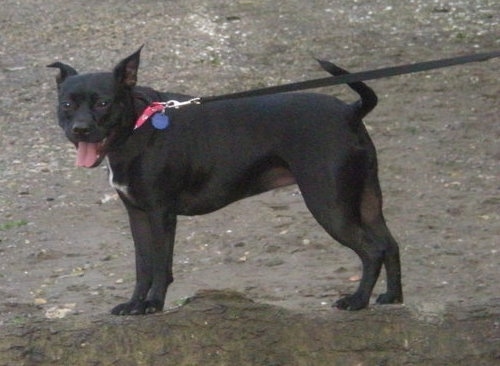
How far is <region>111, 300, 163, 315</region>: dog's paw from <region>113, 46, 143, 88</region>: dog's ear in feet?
2.90

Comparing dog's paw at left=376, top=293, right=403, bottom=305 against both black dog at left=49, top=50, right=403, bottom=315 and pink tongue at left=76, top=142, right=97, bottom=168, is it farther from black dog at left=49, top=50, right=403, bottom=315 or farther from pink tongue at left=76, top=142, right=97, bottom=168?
pink tongue at left=76, top=142, right=97, bottom=168

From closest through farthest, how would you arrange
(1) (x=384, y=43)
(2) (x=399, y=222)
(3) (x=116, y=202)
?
1. (2) (x=399, y=222)
2. (3) (x=116, y=202)
3. (1) (x=384, y=43)

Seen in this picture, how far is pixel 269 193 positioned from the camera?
8961 millimetres

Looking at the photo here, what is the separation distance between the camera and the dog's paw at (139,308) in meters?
5.10

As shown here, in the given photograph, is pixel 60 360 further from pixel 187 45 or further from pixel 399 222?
pixel 187 45

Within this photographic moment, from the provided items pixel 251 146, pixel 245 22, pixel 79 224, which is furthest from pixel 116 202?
pixel 245 22

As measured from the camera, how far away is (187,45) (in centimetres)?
1304

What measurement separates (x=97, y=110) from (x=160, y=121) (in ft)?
0.94

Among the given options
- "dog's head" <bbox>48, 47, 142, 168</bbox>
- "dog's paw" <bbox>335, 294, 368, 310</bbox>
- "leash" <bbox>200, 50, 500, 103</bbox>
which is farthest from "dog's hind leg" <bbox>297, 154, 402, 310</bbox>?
"dog's head" <bbox>48, 47, 142, 168</bbox>

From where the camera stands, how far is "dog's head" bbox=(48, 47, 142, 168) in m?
5.07

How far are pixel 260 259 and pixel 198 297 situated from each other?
2.86m

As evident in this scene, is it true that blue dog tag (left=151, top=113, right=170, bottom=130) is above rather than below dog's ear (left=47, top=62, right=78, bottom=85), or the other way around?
below

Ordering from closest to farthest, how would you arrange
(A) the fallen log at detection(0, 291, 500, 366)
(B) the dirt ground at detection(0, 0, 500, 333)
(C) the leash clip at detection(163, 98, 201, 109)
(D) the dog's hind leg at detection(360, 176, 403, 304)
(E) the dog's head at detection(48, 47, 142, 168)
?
(A) the fallen log at detection(0, 291, 500, 366), (E) the dog's head at detection(48, 47, 142, 168), (C) the leash clip at detection(163, 98, 201, 109), (D) the dog's hind leg at detection(360, 176, 403, 304), (B) the dirt ground at detection(0, 0, 500, 333)

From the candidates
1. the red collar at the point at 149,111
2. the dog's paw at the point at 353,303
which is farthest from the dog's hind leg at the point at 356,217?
the red collar at the point at 149,111
